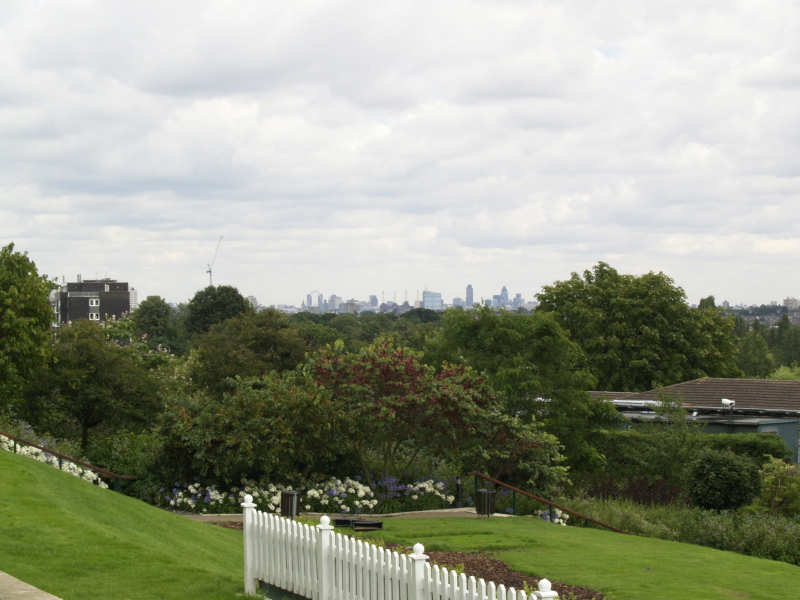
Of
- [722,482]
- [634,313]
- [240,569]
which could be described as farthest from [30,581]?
[634,313]

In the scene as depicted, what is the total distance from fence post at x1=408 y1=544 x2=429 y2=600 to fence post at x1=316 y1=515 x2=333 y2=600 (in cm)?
146

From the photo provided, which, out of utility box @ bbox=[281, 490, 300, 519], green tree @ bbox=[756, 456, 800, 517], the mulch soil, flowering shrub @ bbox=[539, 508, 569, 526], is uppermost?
utility box @ bbox=[281, 490, 300, 519]

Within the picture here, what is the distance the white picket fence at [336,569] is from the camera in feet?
25.3

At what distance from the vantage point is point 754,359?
7969cm

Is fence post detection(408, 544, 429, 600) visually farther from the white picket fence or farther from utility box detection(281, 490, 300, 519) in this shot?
utility box detection(281, 490, 300, 519)

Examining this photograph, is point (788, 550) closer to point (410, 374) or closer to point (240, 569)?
point (410, 374)

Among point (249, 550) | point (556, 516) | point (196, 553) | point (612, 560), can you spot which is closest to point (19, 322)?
point (196, 553)

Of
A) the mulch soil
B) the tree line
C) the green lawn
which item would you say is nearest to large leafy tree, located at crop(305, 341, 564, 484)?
the tree line

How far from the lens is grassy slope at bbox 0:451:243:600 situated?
32.5 ft

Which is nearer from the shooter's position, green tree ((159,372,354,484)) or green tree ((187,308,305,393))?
green tree ((159,372,354,484))

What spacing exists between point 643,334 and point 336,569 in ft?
148

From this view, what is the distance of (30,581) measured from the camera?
31.7 feet

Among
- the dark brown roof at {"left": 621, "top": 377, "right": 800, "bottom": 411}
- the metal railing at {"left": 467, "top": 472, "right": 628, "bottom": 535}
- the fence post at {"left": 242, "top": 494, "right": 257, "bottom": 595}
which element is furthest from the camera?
the dark brown roof at {"left": 621, "top": 377, "right": 800, "bottom": 411}

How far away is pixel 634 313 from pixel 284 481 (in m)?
36.2
